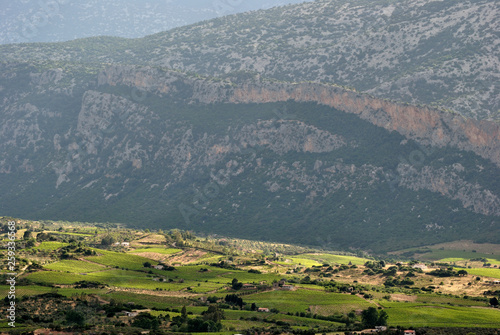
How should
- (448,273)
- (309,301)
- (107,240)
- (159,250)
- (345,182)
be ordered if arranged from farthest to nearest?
(345,182) → (107,240) → (159,250) → (448,273) → (309,301)

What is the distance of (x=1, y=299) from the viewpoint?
3337 inches

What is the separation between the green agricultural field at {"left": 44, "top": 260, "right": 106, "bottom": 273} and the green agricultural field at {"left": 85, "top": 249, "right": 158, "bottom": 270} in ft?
8.51

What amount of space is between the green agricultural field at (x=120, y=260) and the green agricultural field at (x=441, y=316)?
4655cm

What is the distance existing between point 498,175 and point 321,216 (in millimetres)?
40464

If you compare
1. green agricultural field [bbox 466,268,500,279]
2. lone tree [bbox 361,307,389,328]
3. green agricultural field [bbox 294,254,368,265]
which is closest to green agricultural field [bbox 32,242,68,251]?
green agricultural field [bbox 294,254,368,265]

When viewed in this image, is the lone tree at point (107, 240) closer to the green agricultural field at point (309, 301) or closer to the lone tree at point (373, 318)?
the green agricultural field at point (309, 301)

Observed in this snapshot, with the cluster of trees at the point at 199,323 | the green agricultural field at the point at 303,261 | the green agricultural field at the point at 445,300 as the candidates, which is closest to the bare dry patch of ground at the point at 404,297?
the green agricultural field at the point at 445,300

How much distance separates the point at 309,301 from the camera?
9550 cm

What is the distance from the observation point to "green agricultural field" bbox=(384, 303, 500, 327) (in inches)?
3184

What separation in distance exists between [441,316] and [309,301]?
1781 centimetres

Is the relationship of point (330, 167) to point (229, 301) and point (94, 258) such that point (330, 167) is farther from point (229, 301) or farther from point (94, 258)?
point (229, 301)

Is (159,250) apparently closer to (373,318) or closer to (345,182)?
(345,182)

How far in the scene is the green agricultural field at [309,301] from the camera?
91.4 m

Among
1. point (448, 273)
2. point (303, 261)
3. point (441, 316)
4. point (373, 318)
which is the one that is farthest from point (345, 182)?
point (373, 318)
